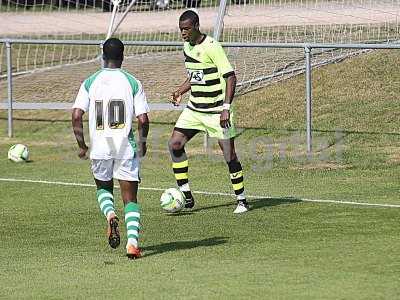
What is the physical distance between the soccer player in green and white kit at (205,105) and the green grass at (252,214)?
435 millimetres

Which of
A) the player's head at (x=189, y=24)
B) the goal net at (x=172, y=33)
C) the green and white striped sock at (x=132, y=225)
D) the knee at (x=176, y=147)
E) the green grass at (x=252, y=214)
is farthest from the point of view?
the goal net at (x=172, y=33)

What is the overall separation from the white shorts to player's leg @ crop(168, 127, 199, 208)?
3070 mm

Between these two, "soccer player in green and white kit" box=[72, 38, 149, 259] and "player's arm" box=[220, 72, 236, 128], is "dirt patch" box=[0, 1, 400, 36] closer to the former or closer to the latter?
"player's arm" box=[220, 72, 236, 128]

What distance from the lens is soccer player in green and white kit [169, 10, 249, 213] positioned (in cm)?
1334

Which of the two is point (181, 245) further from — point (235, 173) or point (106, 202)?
point (235, 173)

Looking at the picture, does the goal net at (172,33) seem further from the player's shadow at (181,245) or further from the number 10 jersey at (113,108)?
the number 10 jersey at (113,108)

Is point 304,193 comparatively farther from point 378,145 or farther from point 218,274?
point 218,274

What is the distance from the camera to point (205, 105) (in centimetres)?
1373

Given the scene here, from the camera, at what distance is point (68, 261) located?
417 inches

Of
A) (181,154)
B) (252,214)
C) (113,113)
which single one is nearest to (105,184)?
(113,113)

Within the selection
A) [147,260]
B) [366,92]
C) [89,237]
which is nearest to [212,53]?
[89,237]

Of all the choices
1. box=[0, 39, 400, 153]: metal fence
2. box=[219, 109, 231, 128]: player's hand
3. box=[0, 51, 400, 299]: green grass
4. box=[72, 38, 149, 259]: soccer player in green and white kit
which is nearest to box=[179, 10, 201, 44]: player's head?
box=[219, 109, 231, 128]: player's hand

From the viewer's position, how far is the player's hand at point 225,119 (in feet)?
42.5

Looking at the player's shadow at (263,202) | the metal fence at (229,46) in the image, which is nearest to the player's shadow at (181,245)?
the player's shadow at (263,202)
